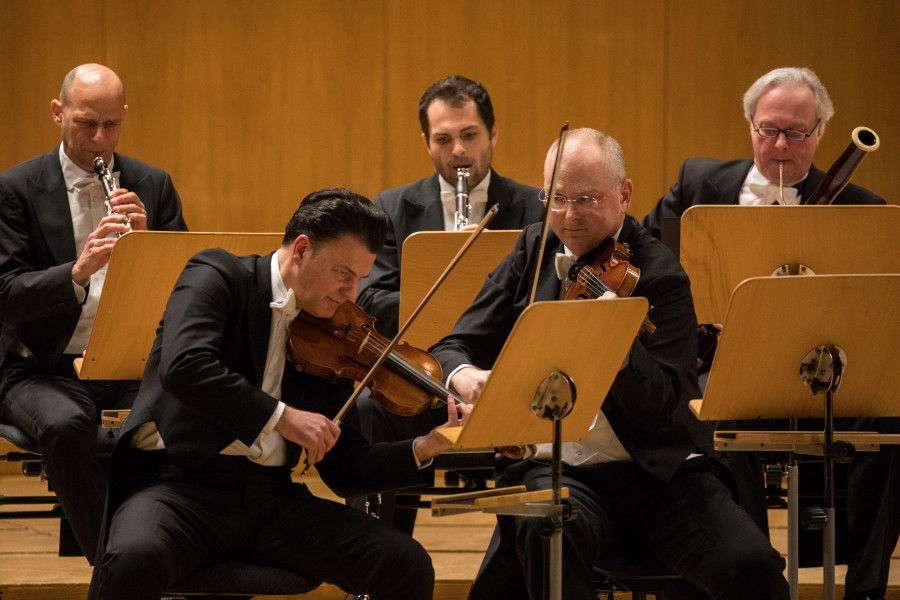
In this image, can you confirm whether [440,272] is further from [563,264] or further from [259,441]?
[259,441]

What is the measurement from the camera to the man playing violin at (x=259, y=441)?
208 cm

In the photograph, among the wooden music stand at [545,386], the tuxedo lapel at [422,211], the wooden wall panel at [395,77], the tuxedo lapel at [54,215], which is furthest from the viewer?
the wooden wall panel at [395,77]

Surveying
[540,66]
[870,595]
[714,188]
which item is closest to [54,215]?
[714,188]

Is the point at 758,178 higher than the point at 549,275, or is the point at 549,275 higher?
the point at 758,178

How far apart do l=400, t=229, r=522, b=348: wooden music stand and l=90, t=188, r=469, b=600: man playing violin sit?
33 centimetres

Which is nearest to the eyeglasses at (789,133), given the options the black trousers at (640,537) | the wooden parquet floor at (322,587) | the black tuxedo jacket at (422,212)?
the black tuxedo jacket at (422,212)

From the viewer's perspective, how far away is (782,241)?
2508 mm

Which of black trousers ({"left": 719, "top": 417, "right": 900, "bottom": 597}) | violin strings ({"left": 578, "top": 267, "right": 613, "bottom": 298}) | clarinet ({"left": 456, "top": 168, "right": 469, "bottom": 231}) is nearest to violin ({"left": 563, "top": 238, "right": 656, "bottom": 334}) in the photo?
violin strings ({"left": 578, "top": 267, "right": 613, "bottom": 298})

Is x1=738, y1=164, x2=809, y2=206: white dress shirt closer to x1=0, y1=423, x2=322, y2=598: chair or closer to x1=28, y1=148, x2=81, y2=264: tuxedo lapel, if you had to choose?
x1=0, y1=423, x2=322, y2=598: chair

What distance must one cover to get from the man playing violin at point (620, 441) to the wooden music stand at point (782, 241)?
164mm

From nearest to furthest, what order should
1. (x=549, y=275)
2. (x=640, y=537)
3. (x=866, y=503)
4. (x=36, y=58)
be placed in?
(x=640, y=537)
(x=549, y=275)
(x=866, y=503)
(x=36, y=58)

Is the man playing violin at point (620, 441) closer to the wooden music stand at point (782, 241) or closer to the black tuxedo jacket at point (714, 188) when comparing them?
the wooden music stand at point (782, 241)

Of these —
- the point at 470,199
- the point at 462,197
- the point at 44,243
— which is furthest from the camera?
the point at 470,199

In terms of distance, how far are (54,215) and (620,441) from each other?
68.3 inches
